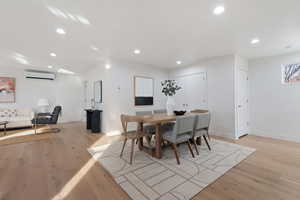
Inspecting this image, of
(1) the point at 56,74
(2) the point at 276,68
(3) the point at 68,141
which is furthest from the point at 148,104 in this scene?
(1) the point at 56,74

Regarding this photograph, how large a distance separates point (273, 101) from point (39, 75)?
8815 mm

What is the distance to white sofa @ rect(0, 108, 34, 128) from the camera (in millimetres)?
4691

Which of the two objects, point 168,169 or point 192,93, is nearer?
point 168,169

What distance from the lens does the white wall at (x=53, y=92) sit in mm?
5383

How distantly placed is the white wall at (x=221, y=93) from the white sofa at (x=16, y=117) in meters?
6.74

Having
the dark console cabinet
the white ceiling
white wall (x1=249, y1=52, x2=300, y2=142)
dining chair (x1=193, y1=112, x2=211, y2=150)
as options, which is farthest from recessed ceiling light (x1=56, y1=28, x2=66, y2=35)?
white wall (x1=249, y1=52, x2=300, y2=142)

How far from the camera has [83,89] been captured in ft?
21.5

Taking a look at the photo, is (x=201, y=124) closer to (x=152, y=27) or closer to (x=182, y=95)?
(x=152, y=27)

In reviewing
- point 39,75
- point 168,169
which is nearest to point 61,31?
point 168,169

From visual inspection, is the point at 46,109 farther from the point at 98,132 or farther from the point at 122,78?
the point at 122,78

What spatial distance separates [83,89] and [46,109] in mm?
1824

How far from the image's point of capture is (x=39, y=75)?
5688mm

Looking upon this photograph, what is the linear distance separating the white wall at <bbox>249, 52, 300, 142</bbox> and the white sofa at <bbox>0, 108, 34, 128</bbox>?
8093mm

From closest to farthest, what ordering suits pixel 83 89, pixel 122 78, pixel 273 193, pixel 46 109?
pixel 273 193 < pixel 122 78 < pixel 46 109 < pixel 83 89
